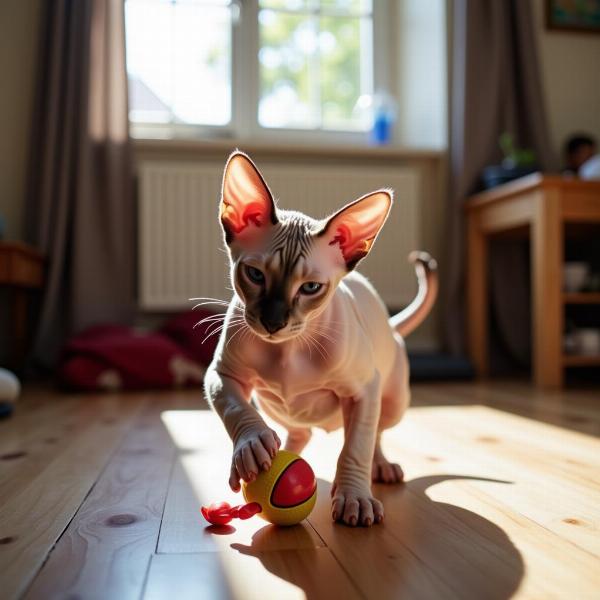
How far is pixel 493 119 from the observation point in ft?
11.7

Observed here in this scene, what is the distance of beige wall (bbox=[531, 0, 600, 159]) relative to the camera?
12.5 feet

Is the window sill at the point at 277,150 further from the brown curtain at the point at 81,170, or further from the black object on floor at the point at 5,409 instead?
the black object on floor at the point at 5,409

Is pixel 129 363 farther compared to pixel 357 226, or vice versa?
pixel 129 363

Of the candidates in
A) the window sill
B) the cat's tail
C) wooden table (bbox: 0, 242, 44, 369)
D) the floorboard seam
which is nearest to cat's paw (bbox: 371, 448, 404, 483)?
the cat's tail

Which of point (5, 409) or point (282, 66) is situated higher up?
point (282, 66)

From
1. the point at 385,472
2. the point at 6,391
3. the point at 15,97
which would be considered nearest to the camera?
the point at 385,472

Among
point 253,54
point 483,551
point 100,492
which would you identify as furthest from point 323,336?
point 253,54

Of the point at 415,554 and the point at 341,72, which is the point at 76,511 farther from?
the point at 341,72

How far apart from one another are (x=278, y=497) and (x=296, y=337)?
0.23 metres

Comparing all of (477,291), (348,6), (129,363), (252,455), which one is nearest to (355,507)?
(252,455)

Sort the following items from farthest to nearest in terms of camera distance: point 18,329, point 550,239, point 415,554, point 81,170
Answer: point 81,170, point 18,329, point 550,239, point 415,554

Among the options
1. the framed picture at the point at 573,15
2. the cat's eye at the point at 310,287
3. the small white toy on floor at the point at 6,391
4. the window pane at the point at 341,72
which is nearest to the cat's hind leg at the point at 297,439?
the cat's eye at the point at 310,287

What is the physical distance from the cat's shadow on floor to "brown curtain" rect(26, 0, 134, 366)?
97.0 inches

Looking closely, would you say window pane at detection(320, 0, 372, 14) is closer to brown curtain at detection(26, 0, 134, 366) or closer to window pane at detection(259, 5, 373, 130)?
window pane at detection(259, 5, 373, 130)
